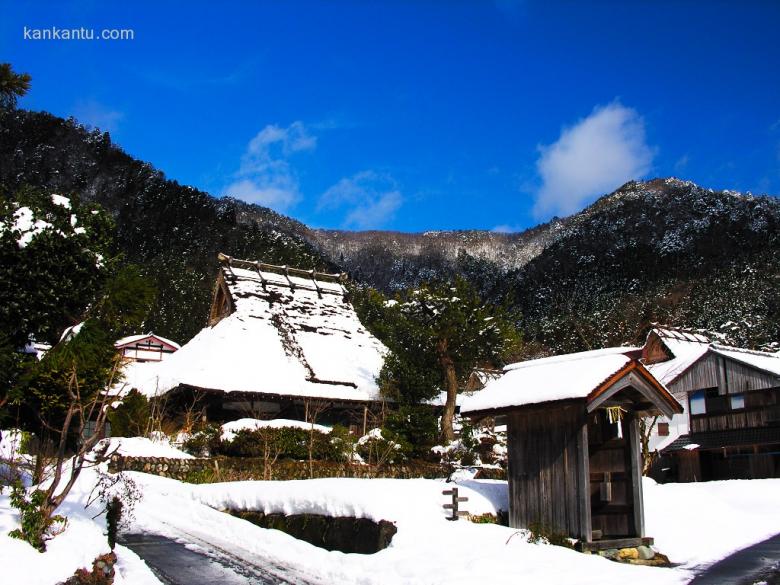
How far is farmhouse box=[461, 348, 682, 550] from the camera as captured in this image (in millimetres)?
13227

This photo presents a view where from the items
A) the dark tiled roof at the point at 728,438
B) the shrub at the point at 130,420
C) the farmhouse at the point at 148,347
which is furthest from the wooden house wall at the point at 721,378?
the farmhouse at the point at 148,347

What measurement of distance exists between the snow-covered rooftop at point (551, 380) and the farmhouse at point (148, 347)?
4130 cm

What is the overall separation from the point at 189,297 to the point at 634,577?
55.4 meters

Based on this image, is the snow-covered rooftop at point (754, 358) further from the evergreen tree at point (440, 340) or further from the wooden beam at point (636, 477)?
the wooden beam at point (636, 477)

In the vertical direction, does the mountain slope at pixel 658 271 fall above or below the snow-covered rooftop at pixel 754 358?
above

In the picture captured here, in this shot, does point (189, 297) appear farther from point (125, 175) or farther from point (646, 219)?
point (646, 219)

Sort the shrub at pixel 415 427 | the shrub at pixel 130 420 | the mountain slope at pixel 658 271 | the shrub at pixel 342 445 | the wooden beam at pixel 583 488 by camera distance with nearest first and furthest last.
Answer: the wooden beam at pixel 583 488
the shrub at pixel 342 445
the shrub at pixel 130 420
the shrub at pixel 415 427
the mountain slope at pixel 658 271

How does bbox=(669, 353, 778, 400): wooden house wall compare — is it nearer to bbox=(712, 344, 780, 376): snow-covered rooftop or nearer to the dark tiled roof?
bbox=(712, 344, 780, 376): snow-covered rooftop

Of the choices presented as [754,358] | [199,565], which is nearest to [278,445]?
[199,565]

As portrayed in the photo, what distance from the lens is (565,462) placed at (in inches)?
532

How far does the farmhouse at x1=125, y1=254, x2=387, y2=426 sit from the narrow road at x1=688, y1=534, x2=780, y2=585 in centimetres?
1813

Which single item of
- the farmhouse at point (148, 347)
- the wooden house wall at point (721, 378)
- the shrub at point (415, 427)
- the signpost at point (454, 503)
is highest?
the farmhouse at point (148, 347)

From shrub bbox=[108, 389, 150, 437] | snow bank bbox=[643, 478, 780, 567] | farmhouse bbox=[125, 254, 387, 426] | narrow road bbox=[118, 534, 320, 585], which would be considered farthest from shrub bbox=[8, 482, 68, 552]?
farmhouse bbox=[125, 254, 387, 426]

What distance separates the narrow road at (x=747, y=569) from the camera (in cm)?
1081
